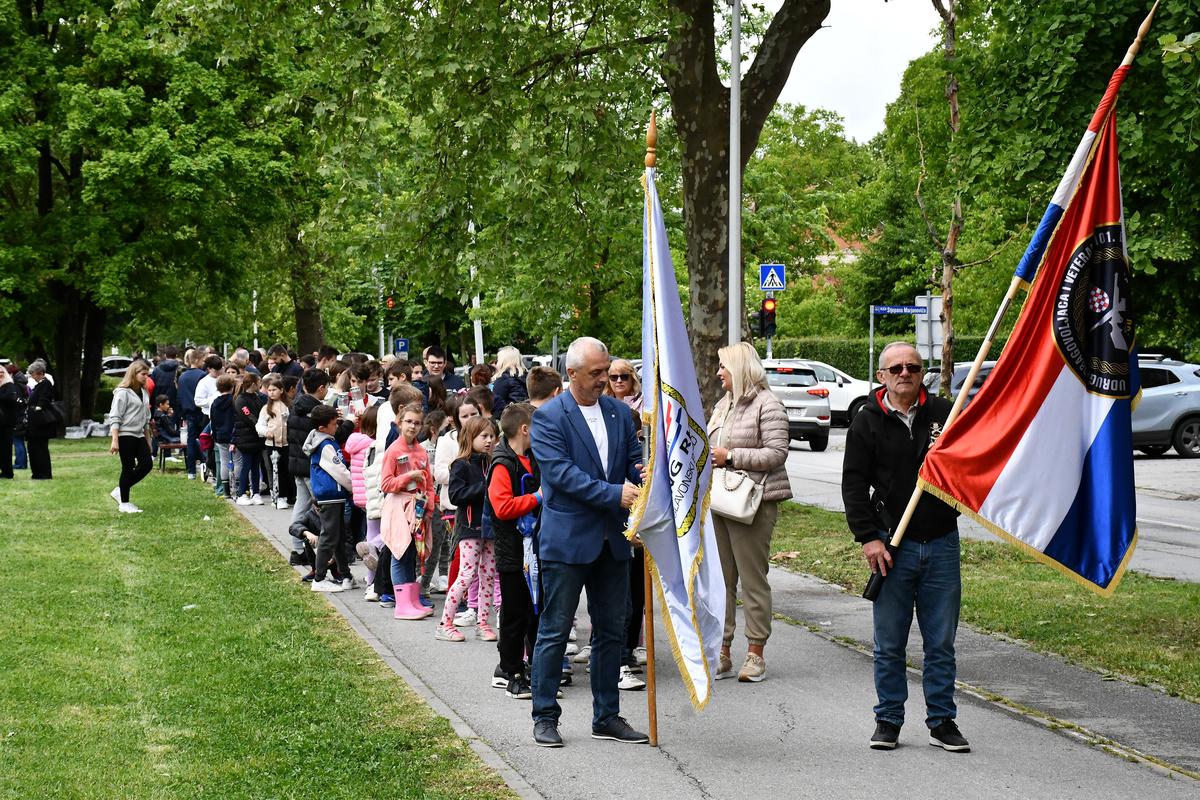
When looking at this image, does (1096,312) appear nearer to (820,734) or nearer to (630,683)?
(820,734)

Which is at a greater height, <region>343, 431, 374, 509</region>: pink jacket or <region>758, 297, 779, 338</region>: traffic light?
<region>758, 297, 779, 338</region>: traffic light

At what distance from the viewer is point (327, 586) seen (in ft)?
40.1

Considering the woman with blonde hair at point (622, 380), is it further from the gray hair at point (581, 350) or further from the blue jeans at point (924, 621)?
the blue jeans at point (924, 621)

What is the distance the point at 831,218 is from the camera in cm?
6900

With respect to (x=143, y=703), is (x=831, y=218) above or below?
above

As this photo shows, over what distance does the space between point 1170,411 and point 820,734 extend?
20.8 m

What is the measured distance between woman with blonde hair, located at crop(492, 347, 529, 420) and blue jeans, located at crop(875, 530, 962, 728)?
653cm

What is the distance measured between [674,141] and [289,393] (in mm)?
5982

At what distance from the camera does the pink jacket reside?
11.9m

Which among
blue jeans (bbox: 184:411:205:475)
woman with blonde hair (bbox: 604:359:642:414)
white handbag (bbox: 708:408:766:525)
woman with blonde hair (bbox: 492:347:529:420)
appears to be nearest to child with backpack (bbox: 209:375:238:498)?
blue jeans (bbox: 184:411:205:475)

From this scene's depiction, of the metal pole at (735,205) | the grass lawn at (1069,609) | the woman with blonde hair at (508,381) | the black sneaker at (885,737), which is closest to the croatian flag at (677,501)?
the black sneaker at (885,737)

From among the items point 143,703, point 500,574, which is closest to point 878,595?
point 500,574

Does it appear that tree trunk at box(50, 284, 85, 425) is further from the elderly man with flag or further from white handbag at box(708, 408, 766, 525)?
the elderly man with flag

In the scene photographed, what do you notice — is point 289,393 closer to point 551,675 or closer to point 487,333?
point 551,675
